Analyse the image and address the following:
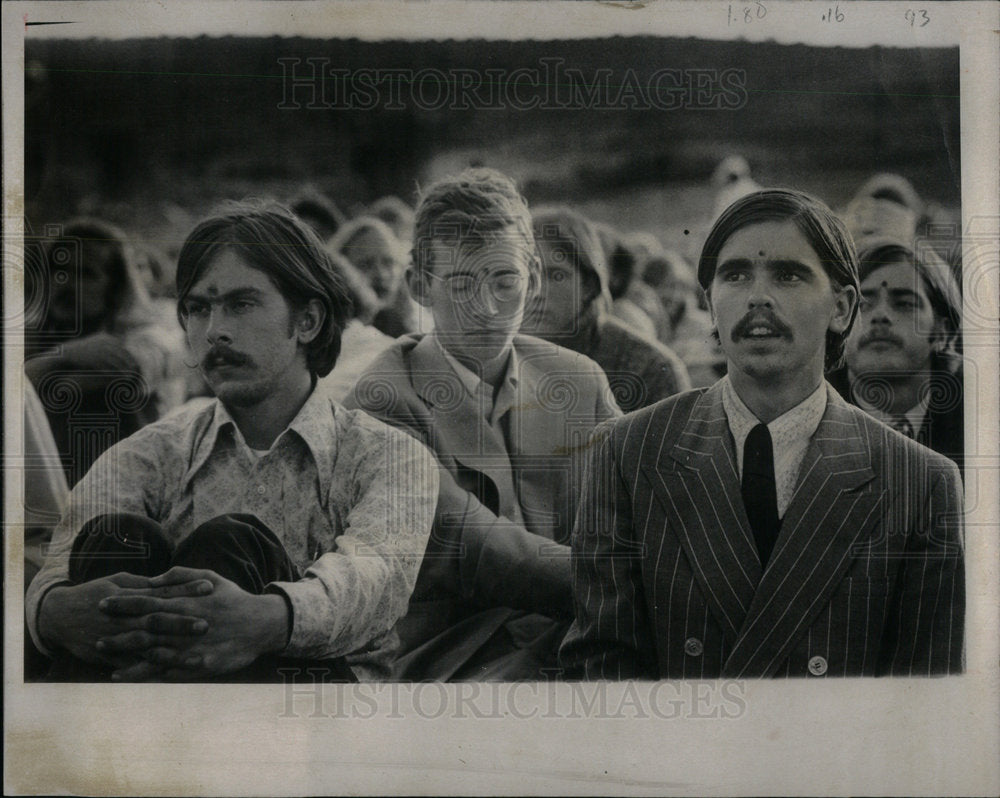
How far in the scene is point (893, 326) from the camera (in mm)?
3363

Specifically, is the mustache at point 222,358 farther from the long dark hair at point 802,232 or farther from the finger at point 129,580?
the long dark hair at point 802,232

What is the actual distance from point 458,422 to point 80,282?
1.52 m

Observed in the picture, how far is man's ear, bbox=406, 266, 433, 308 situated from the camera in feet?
10.9

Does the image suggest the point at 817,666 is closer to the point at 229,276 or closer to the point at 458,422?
the point at 458,422

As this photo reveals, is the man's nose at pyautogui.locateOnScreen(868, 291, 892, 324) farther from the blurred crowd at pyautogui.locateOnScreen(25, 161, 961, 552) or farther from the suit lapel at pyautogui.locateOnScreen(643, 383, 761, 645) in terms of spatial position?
the suit lapel at pyautogui.locateOnScreen(643, 383, 761, 645)

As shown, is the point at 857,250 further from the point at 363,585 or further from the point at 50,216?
the point at 50,216

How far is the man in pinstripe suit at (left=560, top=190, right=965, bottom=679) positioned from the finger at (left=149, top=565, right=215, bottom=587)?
4.48 feet

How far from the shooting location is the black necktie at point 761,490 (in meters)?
3.21

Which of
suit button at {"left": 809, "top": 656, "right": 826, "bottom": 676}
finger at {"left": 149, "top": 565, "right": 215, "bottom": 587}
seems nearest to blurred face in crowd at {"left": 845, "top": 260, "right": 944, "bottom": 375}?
suit button at {"left": 809, "top": 656, "right": 826, "bottom": 676}

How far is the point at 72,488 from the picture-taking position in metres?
3.29

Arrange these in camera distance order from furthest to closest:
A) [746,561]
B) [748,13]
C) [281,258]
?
1. [748,13]
2. [281,258]
3. [746,561]

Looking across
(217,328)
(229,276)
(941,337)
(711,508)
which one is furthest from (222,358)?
(941,337)

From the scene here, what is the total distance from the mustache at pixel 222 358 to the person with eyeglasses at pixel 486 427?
440mm

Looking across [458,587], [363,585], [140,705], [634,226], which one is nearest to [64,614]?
[140,705]
